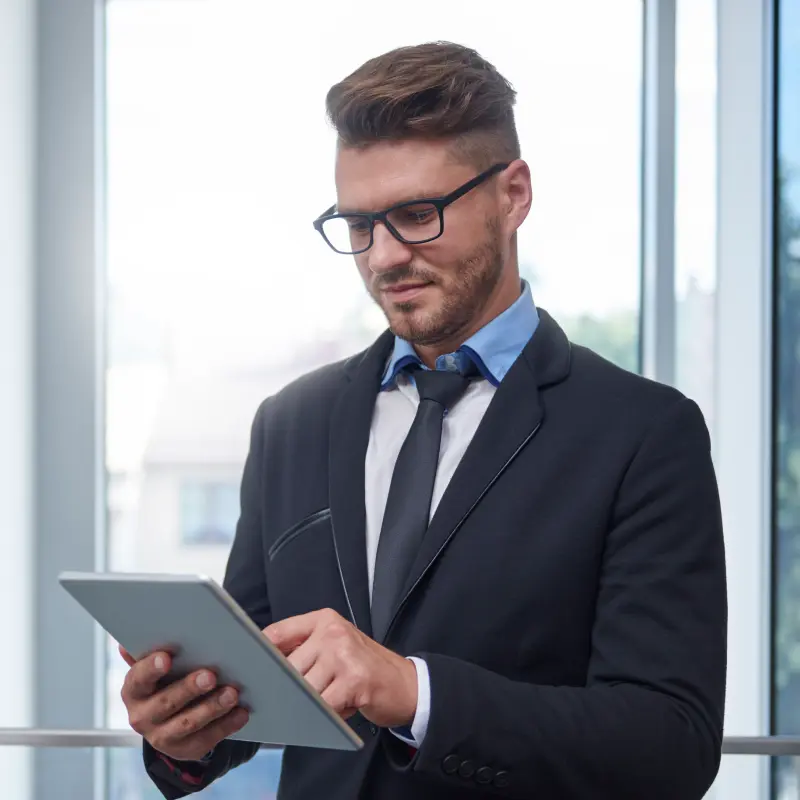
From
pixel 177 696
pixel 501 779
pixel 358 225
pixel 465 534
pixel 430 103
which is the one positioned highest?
pixel 430 103

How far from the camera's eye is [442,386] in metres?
1.22

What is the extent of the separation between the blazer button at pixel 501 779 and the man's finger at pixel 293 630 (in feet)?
0.77

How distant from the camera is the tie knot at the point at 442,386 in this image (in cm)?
122

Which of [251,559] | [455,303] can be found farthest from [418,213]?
[251,559]

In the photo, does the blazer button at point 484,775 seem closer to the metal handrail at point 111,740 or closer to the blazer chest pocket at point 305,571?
the blazer chest pocket at point 305,571

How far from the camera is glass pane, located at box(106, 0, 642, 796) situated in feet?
7.22

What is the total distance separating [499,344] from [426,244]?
16 centimetres

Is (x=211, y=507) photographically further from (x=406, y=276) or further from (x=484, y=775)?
(x=484, y=775)

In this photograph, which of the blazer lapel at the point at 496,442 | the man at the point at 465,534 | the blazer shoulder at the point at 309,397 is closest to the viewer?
the man at the point at 465,534

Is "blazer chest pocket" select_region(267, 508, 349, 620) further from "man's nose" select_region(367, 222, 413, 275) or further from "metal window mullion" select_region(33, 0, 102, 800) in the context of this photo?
"metal window mullion" select_region(33, 0, 102, 800)

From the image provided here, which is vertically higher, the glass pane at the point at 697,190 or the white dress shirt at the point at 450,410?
the glass pane at the point at 697,190

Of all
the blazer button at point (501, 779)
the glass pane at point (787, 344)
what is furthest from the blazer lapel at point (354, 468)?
the glass pane at point (787, 344)

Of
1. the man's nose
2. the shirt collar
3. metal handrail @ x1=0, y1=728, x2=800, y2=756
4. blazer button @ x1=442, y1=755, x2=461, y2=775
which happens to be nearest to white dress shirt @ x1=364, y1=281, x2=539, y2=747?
the shirt collar

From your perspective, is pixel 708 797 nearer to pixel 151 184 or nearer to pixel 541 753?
pixel 541 753
